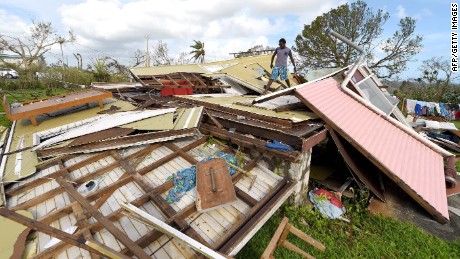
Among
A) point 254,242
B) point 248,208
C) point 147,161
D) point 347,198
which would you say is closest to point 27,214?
point 147,161

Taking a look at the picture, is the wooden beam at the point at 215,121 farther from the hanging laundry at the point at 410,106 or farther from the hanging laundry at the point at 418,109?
the hanging laundry at the point at 410,106

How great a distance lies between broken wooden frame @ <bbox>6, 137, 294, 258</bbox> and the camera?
2.95 metres

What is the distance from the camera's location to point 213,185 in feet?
12.5

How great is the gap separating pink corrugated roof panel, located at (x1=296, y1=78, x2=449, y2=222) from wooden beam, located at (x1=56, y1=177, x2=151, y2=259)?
4347mm

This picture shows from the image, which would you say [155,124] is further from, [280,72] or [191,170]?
[280,72]

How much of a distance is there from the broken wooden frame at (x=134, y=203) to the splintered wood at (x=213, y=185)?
206 mm

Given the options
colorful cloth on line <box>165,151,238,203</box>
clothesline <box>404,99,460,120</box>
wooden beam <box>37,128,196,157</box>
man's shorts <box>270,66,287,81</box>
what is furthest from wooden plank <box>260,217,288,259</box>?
clothesline <box>404,99,460,120</box>

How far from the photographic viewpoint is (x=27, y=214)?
3316 mm

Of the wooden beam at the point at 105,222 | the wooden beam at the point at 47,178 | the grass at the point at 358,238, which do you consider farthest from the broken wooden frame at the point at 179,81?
the grass at the point at 358,238

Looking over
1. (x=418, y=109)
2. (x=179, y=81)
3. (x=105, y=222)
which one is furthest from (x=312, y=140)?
(x=418, y=109)

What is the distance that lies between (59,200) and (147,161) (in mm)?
1618

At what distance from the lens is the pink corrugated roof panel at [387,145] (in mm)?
4621

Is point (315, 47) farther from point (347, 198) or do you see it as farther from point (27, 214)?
point (27, 214)

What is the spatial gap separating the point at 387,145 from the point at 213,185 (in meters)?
4.30
